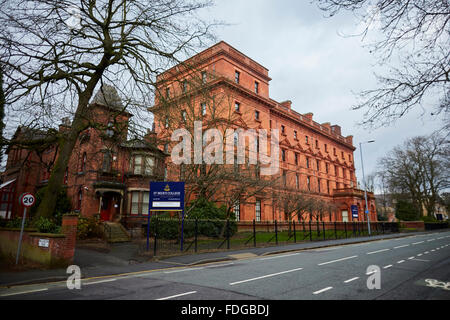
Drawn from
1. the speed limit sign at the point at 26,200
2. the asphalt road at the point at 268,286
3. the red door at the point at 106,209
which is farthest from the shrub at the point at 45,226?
the red door at the point at 106,209

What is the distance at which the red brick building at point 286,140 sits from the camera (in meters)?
27.8

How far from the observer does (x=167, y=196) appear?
14.0 metres

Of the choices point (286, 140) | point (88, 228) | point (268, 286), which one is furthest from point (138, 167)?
point (268, 286)

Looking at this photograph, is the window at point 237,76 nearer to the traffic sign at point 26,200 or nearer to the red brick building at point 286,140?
the red brick building at point 286,140

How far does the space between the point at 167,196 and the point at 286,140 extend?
2803 cm

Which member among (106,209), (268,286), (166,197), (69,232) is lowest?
(268,286)

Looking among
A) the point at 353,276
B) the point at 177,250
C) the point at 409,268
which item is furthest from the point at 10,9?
the point at 409,268

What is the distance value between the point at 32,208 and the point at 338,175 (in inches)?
1888

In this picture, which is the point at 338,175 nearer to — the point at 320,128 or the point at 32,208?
the point at 320,128

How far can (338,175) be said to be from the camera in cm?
5044

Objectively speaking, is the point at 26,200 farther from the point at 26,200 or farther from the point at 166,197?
the point at 166,197

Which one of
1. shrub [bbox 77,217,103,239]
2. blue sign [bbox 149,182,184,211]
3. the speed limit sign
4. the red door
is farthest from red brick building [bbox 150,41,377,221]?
the speed limit sign

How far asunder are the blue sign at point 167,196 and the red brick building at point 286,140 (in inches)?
188

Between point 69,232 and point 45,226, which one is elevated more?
point 45,226
